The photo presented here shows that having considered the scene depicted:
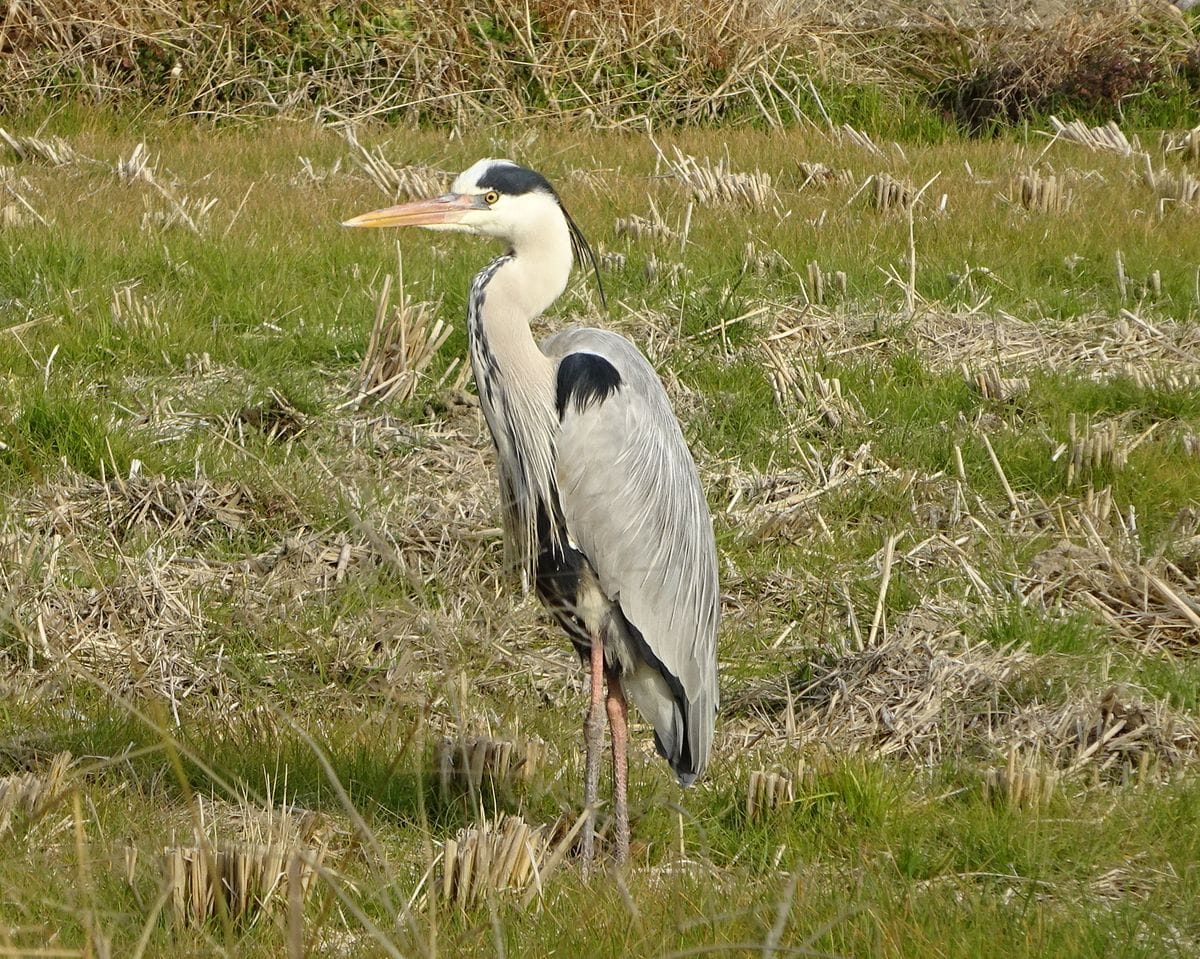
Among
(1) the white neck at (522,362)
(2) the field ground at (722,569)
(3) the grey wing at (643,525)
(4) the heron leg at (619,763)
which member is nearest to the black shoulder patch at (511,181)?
(1) the white neck at (522,362)

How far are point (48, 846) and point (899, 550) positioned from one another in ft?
10.1

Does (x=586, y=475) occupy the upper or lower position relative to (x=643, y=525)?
upper

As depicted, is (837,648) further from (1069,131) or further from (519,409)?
(1069,131)

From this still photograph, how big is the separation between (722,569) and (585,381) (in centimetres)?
154

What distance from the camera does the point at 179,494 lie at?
5.48 metres

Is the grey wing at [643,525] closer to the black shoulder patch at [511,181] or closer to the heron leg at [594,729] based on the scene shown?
the heron leg at [594,729]

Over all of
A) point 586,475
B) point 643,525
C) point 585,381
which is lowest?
point 643,525

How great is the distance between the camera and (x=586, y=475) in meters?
4.15

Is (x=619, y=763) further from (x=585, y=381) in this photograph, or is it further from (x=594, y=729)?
(x=585, y=381)

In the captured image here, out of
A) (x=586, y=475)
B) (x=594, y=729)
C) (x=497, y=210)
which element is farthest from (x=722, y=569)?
(x=497, y=210)

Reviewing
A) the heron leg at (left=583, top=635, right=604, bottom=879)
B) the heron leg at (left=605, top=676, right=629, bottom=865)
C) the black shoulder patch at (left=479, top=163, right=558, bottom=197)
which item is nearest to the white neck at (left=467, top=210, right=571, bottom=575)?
the black shoulder patch at (left=479, top=163, right=558, bottom=197)

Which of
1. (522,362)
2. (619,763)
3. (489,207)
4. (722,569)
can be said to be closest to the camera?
(619,763)

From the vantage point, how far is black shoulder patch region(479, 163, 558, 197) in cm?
421

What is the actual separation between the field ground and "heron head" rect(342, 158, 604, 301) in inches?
31.5
